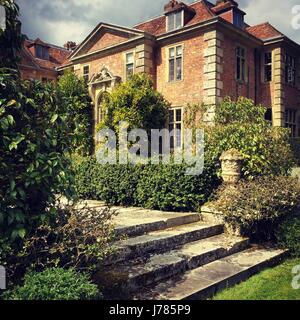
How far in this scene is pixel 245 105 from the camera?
11469 millimetres

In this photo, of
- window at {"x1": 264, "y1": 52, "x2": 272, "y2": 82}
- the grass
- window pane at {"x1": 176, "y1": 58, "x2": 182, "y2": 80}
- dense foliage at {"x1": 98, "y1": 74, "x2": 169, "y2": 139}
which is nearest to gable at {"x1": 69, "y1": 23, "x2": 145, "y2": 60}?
window pane at {"x1": 176, "y1": 58, "x2": 182, "y2": 80}

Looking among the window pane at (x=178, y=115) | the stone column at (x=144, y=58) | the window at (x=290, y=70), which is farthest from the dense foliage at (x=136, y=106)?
the window at (x=290, y=70)

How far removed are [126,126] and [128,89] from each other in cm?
197

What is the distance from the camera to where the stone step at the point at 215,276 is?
4641 millimetres

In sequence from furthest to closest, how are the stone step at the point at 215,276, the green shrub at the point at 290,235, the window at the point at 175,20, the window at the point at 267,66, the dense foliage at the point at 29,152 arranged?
the window at the point at 267,66, the window at the point at 175,20, the green shrub at the point at 290,235, the stone step at the point at 215,276, the dense foliage at the point at 29,152

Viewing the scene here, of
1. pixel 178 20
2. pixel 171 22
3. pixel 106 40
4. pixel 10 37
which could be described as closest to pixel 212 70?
pixel 178 20

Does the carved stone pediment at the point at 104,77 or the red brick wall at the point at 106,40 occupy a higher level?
the red brick wall at the point at 106,40

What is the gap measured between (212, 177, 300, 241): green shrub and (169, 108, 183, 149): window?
10.3 meters

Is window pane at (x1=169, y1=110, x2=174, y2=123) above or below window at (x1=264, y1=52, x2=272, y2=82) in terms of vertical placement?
below

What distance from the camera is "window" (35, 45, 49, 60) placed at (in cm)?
2731

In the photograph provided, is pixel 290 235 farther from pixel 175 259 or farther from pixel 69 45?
pixel 69 45

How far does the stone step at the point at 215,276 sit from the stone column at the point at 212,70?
10366mm

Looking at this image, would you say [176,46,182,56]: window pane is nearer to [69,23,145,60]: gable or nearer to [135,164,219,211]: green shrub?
[69,23,145,60]: gable

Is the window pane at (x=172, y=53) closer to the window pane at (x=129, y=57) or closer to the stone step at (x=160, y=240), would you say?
the window pane at (x=129, y=57)
